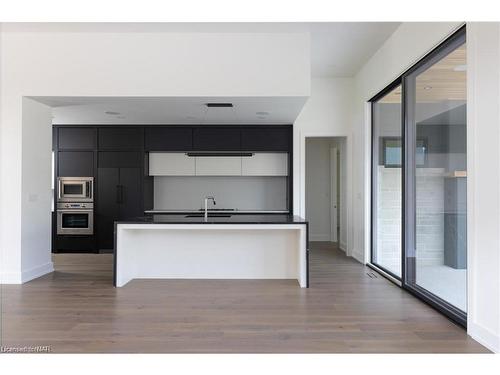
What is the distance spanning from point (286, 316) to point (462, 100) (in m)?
2.46

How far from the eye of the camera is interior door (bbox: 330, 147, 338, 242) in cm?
817

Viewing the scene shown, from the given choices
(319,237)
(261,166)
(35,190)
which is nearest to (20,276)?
(35,190)

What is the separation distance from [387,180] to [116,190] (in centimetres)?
466

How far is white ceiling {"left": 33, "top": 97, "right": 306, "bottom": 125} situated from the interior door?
80.5 inches

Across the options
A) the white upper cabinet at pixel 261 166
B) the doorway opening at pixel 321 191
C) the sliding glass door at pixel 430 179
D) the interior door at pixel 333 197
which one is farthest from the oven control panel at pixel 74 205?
the sliding glass door at pixel 430 179

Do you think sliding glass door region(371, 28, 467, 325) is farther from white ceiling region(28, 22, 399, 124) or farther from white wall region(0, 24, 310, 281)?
white wall region(0, 24, 310, 281)

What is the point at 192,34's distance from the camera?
4.53m

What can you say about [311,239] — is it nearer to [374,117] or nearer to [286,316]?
[374,117]

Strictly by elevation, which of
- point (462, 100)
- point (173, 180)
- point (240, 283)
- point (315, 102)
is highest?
point (315, 102)

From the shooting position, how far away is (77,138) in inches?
273

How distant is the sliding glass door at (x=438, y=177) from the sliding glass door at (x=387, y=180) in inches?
17.1

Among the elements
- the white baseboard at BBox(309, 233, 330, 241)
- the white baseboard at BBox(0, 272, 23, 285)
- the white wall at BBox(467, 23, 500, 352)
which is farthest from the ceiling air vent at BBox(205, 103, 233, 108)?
the white baseboard at BBox(309, 233, 330, 241)

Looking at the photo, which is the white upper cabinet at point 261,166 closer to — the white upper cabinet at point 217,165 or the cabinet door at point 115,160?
the white upper cabinet at point 217,165
